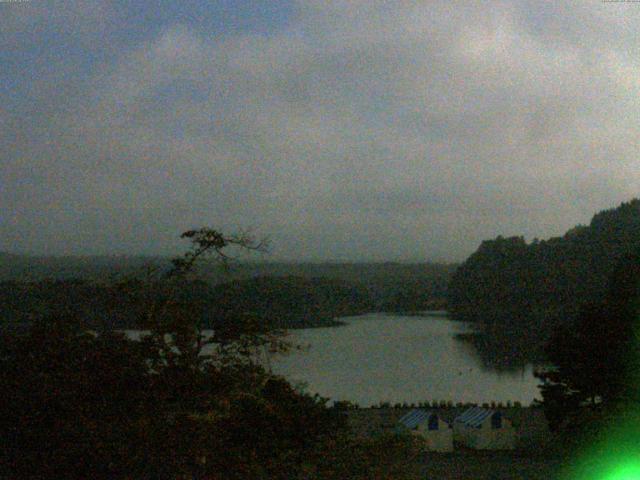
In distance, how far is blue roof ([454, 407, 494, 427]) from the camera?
14.8m

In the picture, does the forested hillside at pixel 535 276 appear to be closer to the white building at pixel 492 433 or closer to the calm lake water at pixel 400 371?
the calm lake water at pixel 400 371

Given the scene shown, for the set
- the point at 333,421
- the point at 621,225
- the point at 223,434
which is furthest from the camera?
the point at 621,225

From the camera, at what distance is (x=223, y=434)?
18.6ft

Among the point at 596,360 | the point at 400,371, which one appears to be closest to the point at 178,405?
the point at 596,360

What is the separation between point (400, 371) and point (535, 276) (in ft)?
102

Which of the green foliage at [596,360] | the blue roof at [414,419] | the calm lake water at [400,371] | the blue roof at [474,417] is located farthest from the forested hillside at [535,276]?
the green foliage at [596,360]

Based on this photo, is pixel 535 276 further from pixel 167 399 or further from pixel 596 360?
pixel 167 399

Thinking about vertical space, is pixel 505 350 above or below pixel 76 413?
below

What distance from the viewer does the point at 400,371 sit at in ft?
111

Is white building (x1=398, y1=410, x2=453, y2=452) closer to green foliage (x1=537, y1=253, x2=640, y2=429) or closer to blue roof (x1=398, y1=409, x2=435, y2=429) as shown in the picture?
blue roof (x1=398, y1=409, x2=435, y2=429)

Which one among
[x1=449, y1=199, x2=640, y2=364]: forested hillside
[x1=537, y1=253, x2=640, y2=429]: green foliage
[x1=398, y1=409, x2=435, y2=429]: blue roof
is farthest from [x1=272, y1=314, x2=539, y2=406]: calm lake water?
[x1=449, y1=199, x2=640, y2=364]: forested hillside

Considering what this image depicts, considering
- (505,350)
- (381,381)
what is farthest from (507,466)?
(505,350)

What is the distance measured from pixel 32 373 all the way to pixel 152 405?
2.35 m

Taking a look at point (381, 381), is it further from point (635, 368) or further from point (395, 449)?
point (395, 449)
